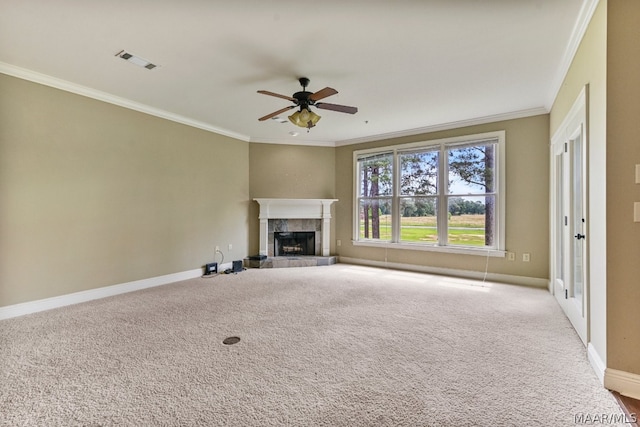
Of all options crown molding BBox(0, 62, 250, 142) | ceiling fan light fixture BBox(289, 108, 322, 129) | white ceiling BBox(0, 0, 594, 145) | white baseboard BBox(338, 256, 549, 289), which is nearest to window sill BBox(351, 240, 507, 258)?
white baseboard BBox(338, 256, 549, 289)

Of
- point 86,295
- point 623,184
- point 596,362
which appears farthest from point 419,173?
point 86,295

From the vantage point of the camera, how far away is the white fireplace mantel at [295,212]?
6.09m

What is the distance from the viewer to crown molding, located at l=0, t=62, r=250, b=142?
316 cm

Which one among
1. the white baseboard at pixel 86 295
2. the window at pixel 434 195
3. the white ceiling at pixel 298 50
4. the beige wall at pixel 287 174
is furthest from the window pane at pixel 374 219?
the white baseboard at pixel 86 295

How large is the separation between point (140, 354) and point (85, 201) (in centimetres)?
242

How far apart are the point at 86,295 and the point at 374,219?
4.81 metres

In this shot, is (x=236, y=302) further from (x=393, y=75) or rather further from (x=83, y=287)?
(x=393, y=75)

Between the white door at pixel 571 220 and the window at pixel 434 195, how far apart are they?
95 centimetres

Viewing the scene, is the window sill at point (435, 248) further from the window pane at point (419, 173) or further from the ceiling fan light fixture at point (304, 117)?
the ceiling fan light fixture at point (304, 117)

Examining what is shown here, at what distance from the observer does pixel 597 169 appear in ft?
6.76

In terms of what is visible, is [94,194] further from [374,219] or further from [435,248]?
[435,248]

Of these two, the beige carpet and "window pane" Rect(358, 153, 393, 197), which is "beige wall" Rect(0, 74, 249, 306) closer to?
the beige carpet

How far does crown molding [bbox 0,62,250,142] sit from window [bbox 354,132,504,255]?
10.6ft

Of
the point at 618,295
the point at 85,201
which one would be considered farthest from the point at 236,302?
the point at 618,295
